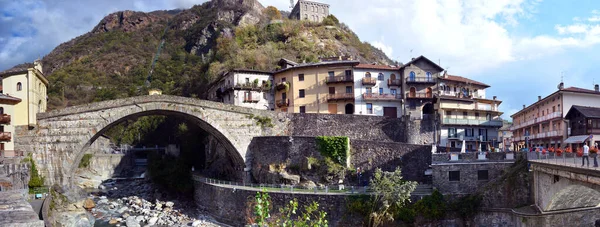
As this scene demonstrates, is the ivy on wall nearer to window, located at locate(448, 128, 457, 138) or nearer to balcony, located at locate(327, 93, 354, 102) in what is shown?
balcony, located at locate(327, 93, 354, 102)

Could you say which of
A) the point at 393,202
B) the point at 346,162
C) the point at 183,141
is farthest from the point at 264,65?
the point at 393,202

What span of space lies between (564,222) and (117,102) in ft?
106

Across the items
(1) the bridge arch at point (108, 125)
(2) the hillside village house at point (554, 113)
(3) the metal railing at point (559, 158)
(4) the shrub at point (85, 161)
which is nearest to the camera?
(3) the metal railing at point (559, 158)

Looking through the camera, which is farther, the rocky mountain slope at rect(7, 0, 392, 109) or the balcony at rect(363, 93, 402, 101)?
the rocky mountain slope at rect(7, 0, 392, 109)

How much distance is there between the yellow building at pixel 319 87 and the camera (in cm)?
4425

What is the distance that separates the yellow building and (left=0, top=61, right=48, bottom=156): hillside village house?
71.5 ft

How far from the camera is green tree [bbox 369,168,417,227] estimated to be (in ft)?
85.5

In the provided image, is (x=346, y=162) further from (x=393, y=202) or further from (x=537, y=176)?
(x=537, y=176)

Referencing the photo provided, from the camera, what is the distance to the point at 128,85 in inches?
3435

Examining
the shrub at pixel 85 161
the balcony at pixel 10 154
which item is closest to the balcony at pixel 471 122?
the balcony at pixel 10 154

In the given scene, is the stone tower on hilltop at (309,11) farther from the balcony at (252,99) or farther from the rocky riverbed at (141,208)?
Result: the rocky riverbed at (141,208)

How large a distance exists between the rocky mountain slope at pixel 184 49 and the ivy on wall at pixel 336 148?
21.9m

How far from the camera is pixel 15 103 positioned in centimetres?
3359

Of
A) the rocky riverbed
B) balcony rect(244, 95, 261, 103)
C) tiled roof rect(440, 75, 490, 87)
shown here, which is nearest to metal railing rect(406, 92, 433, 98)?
tiled roof rect(440, 75, 490, 87)
